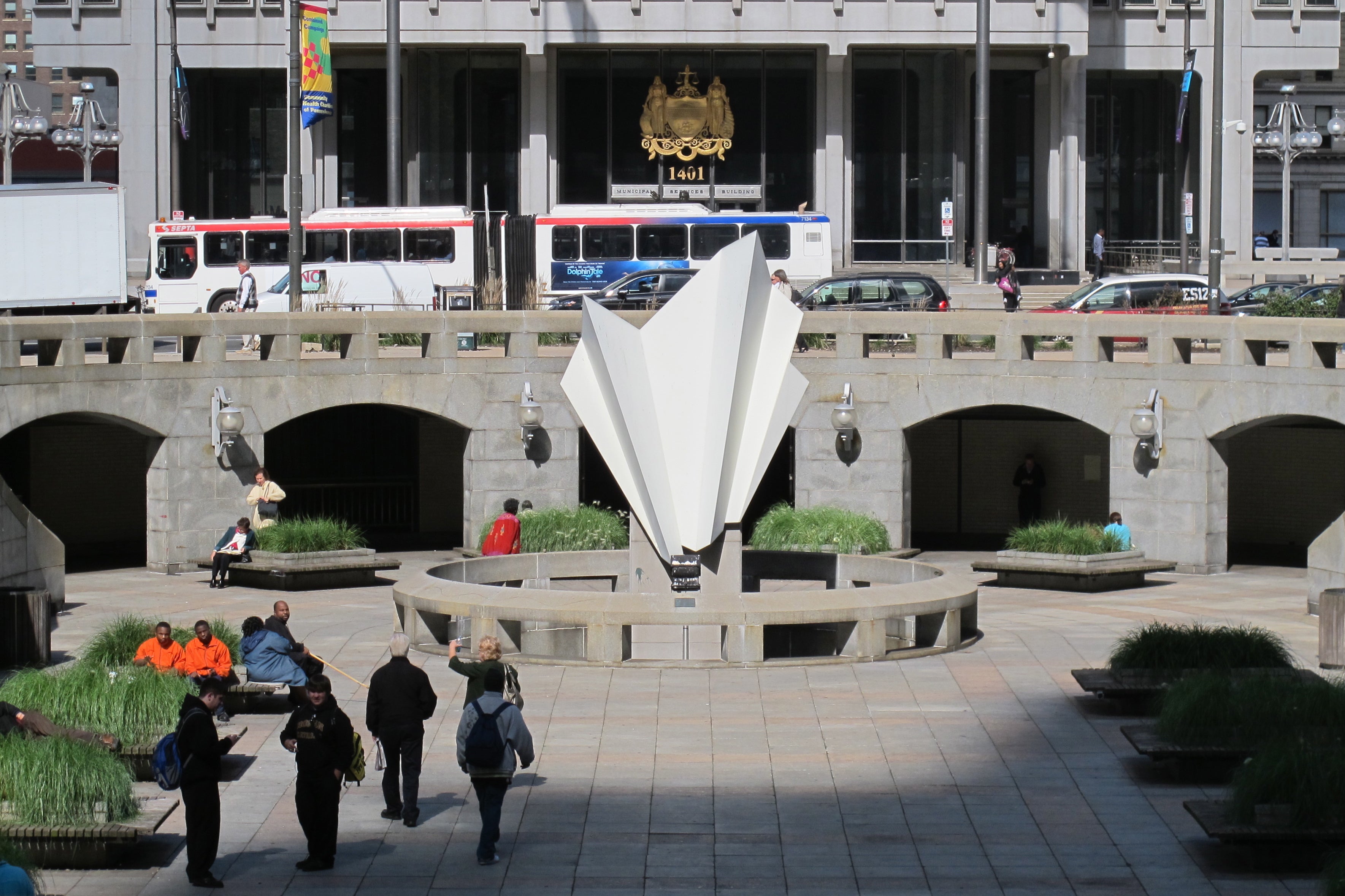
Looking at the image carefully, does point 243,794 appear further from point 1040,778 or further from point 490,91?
point 490,91

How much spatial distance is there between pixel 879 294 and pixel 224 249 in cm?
1626

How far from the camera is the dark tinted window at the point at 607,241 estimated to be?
45719 millimetres

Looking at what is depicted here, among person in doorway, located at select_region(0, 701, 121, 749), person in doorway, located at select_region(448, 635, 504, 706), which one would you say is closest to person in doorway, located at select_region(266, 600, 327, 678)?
person in doorway, located at select_region(0, 701, 121, 749)

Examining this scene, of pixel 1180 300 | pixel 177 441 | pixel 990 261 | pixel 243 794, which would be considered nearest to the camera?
pixel 243 794

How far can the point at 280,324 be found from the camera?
30297 millimetres

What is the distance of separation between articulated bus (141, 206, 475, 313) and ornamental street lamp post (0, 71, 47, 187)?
21.7 metres

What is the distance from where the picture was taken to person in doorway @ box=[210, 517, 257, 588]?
89.5ft

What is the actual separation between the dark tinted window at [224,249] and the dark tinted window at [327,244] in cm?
158

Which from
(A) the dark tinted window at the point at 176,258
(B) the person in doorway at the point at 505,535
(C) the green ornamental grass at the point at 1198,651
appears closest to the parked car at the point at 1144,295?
(B) the person in doorway at the point at 505,535

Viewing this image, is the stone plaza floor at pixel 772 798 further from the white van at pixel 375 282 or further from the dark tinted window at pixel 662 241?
the dark tinted window at pixel 662 241

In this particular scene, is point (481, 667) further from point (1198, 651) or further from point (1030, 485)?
point (1030, 485)

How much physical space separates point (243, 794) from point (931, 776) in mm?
5655

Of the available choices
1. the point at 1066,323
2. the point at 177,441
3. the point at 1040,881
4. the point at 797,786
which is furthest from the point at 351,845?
the point at 1066,323

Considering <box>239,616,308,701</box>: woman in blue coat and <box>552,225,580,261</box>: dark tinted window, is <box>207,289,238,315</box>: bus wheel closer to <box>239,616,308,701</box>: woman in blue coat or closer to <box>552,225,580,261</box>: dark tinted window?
<box>552,225,580,261</box>: dark tinted window
